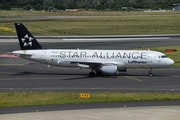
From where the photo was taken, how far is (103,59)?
60.5m

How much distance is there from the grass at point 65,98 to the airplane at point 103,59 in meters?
13.8

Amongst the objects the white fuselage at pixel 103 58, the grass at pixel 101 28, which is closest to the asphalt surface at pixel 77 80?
the white fuselage at pixel 103 58

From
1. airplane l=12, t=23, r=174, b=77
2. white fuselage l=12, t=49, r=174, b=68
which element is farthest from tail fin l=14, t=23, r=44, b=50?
white fuselage l=12, t=49, r=174, b=68

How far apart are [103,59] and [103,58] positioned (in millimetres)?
139

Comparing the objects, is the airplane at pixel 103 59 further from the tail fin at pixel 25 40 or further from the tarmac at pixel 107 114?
the tarmac at pixel 107 114

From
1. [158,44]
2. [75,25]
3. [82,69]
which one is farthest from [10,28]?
[82,69]

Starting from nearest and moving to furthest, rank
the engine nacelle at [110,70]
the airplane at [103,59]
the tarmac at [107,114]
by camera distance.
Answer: the tarmac at [107,114]
the engine nacelle at [110,70]
the airplane at [103,59]

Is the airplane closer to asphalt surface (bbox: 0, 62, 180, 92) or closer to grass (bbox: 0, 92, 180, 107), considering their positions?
asphalt surface (bbox: 0, 62, 180, 92)

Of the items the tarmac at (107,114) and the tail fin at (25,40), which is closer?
the tarmac at (107,114)

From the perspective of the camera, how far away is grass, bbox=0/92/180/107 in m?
41.0

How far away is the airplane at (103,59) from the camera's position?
5940cm

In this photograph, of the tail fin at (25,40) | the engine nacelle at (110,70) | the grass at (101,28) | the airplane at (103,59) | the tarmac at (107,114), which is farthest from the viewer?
the grass at (101,28)

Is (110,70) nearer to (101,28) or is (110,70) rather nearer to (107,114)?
(107,114)

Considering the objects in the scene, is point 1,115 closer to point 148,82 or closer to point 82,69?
point 148,82
